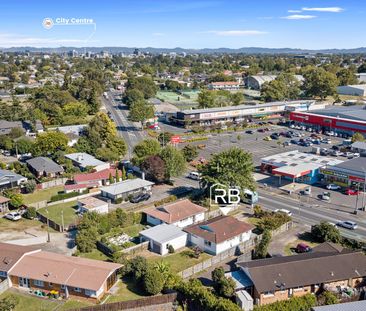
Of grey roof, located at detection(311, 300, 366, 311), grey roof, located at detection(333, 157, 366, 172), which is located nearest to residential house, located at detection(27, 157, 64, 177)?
grey roof, located at detection(333, 157, 366, 172)

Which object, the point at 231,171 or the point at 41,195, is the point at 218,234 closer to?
the point at 231,171

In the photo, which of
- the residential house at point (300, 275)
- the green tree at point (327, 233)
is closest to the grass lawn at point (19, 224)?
the residential house at point (300, 275)

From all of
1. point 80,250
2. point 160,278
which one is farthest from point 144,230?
point 160,278

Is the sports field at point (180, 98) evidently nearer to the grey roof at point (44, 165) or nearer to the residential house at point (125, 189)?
the grey roof at point (44, 165)

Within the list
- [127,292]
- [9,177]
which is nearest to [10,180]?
[9,177]

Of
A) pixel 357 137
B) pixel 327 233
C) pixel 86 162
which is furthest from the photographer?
pixel 357 137

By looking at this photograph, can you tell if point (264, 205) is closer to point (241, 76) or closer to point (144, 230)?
point (144, 230)
